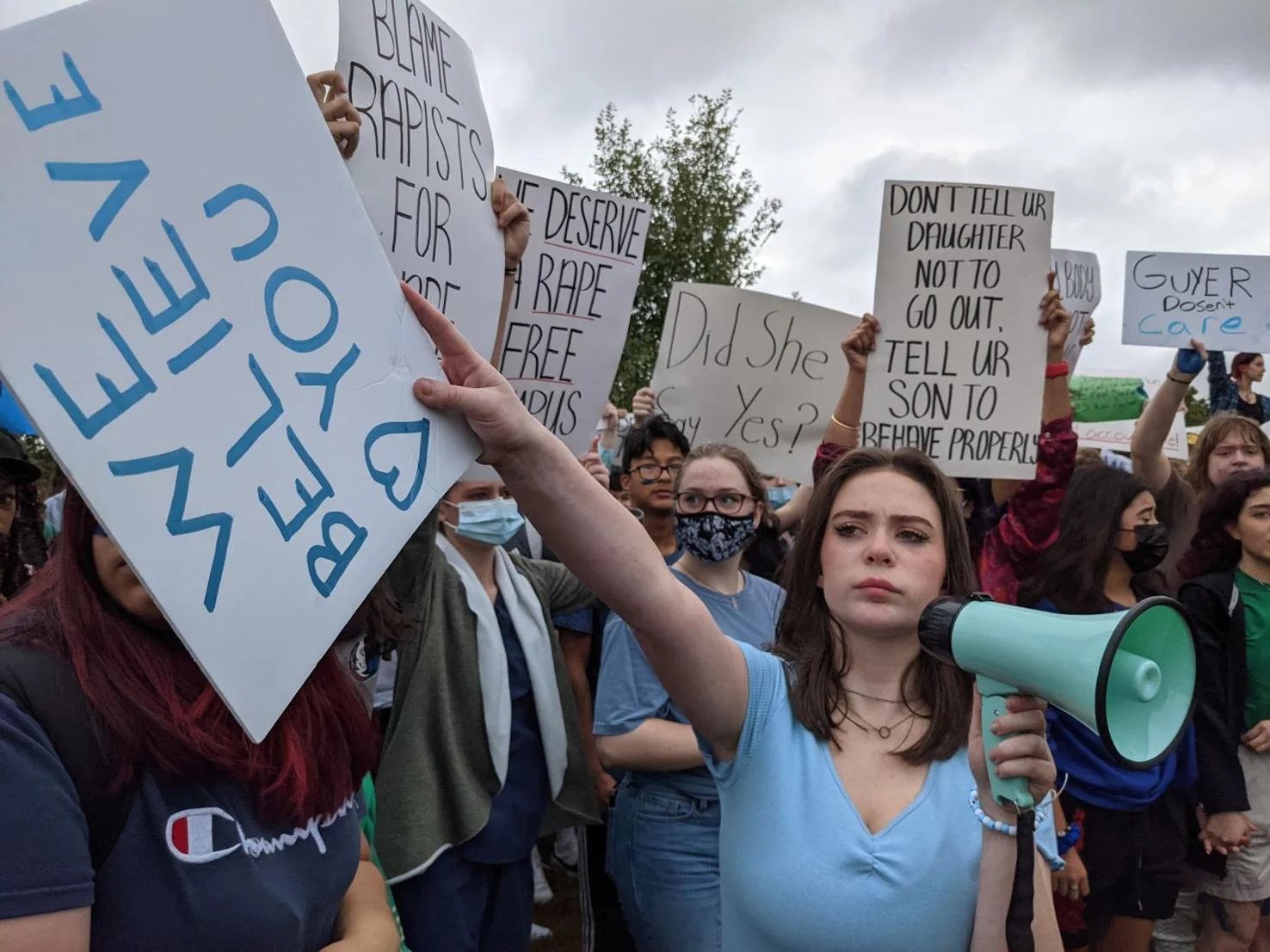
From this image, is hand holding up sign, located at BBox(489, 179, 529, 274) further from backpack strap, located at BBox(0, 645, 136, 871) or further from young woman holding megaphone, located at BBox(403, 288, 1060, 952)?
backpack strap, located at BBox(0, 645, 136, 871)

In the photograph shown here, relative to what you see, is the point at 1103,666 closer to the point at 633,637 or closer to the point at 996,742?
the point at 996,742

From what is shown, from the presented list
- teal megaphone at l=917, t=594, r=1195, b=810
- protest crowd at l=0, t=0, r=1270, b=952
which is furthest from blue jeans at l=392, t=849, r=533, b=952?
teal megaphone at l=917, t=594, r=1195, b=810

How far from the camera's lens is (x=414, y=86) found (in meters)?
2.12

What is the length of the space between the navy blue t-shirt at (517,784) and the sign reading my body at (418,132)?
53.4 inches

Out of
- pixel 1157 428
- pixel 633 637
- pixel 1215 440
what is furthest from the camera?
pixel 1215 440

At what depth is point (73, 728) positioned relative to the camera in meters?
1.21

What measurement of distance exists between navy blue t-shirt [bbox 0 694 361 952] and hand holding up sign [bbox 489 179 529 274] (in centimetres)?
138

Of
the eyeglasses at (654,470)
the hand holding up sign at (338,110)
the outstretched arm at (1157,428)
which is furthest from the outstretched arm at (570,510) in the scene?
the outstretched arm at (1157,428)

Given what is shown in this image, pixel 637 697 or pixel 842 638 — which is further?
pixel 637 697

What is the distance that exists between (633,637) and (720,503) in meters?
0.76

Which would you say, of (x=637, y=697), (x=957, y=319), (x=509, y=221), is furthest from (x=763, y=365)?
(x=509, y=221)

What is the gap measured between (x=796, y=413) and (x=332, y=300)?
10.9 ft

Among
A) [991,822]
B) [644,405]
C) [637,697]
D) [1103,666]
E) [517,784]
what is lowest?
[517,784]

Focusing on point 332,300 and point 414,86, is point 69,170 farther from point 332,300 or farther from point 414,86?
point 414,86
